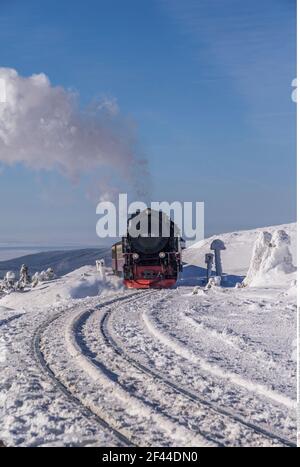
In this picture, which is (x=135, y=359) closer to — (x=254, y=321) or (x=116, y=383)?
(x=116, y=383)

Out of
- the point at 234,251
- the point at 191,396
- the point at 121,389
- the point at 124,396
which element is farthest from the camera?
the point at 234,251

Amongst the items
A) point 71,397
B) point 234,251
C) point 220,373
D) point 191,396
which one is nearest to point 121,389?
point 71,397

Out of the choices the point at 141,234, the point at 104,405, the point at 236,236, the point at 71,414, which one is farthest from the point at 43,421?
the point at 236,236

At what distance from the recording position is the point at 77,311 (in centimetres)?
1847

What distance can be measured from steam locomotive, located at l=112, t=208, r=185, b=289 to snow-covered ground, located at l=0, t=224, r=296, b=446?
10766 mm

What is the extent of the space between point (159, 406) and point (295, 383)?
2.51 meters

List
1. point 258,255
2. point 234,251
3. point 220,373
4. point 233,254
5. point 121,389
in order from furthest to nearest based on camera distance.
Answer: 1. point 234,251
2. point 233,254
3. point 258,255
4. point 220,373
5. point 121,389

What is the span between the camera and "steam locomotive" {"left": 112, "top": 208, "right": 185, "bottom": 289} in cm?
2952

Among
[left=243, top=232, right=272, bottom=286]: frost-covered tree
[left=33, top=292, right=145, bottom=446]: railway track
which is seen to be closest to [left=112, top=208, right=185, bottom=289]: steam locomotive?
[left=243, top=232, right=272, bottom=286]: frost-covered tree

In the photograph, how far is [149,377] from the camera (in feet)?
28.5

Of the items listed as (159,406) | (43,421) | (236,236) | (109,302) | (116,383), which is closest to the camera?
(43,421)

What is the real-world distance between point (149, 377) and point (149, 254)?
68.9 ft

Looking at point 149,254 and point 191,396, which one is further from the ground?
point 149,254

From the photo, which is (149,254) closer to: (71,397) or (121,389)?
(121,389)
